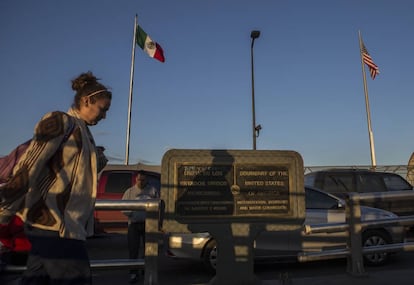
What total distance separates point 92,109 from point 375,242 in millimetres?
6756

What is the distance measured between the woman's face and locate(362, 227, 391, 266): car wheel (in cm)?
649

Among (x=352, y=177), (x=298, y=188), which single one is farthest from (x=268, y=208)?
(x=352, y=177)

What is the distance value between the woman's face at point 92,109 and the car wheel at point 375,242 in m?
6.49

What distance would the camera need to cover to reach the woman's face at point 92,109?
2.73 meters

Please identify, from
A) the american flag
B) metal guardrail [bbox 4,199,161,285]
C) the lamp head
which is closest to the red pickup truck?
metal guardrail [bbox 4,199,161,285]

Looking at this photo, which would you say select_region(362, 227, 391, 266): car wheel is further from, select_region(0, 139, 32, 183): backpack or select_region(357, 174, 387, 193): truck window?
select_region(0, 139, 32, 183): backpack

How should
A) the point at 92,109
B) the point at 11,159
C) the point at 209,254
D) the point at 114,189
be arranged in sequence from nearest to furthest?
the point at 92,109
the point at 11,159
the point at 209,254
the point at 114,189

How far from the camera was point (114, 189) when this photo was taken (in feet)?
34.8

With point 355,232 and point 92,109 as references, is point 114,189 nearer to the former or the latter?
point 355,232

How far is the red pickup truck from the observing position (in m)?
9.98

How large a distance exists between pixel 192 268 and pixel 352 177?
5966mm

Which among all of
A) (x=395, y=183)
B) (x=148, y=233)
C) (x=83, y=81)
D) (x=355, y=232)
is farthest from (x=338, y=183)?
Result: (x=83, y=81)

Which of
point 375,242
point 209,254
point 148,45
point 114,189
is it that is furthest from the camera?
point 148,45

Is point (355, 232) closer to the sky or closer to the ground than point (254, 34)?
closer to the ground
